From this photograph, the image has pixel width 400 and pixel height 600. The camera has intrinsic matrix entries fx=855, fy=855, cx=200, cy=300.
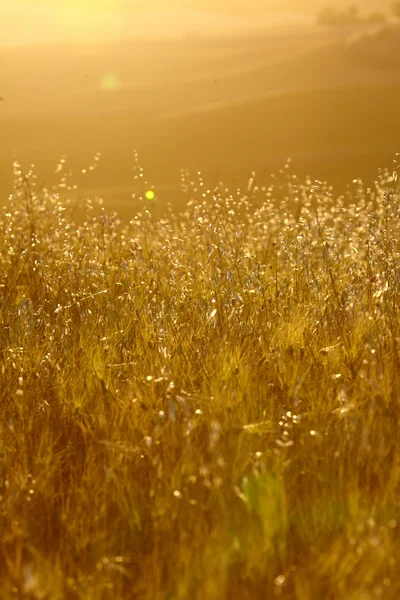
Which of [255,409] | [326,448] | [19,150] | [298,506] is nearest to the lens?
[298,506]

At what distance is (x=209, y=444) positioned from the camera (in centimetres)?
234

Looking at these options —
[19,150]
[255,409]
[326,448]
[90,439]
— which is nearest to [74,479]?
[90,439]

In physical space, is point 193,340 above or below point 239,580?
above

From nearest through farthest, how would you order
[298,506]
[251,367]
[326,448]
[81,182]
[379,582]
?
1. [379,582]
2. [298,506]
3. [326,448]
4. [251,367]
5. [81,182]

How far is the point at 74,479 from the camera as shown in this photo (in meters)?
2.54

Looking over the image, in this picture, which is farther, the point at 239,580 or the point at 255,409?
the point at 255,409

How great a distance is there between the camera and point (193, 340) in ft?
10.4

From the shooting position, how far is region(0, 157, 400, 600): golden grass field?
6.50 feet

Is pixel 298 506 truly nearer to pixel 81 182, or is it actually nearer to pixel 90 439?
pixel 90 439

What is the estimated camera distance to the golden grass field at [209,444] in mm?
1982

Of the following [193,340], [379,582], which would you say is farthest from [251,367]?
[379,582]

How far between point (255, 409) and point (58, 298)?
1750mm

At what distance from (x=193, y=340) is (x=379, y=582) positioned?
1.43 metres

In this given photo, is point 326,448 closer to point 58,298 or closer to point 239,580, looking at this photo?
point 239,580
